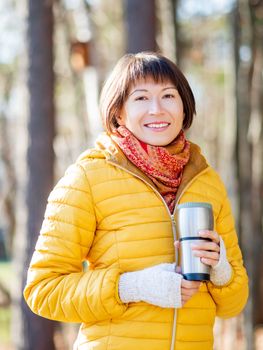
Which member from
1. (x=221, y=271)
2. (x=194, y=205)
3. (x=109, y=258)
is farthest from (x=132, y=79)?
(x=221, y=271)

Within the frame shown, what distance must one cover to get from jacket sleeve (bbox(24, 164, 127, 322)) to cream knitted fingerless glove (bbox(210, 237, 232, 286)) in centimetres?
38

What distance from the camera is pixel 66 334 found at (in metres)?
10.8

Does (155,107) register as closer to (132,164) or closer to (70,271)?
→ (132,164)

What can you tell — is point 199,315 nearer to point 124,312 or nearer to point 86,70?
point 124,312

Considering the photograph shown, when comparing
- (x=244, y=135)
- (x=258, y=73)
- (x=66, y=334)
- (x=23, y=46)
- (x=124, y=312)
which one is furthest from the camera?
(x=66, y=334)

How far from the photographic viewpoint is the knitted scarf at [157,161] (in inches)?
104

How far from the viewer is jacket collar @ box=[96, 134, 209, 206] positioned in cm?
262

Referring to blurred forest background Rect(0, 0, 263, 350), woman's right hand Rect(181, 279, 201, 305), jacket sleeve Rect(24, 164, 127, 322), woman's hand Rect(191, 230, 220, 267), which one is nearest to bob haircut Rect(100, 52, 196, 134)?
jacket sleeve Rect(24, 164, 127, 322)

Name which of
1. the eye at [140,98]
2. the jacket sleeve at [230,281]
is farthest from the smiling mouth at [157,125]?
the jacket sleeve at [230,281]

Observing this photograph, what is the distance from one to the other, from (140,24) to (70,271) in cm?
369

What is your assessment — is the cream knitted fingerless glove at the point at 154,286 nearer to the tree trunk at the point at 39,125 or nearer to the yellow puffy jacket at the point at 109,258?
the yellow puffy jacket at the point at 109,258

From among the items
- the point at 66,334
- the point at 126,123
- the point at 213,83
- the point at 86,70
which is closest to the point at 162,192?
the point at 126,123

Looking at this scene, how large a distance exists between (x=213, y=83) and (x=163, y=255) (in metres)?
21.5

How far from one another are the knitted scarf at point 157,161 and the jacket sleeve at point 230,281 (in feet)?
0.91
